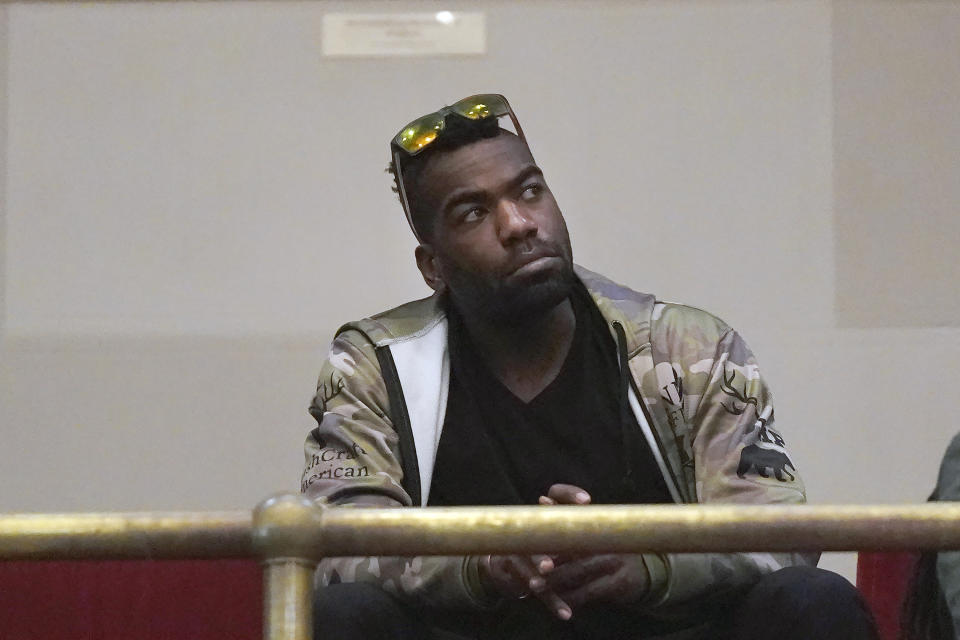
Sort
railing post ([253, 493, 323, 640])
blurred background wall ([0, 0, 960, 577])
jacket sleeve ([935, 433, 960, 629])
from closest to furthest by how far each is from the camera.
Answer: railing post ([253, 493, 323, 640]) < jacket sleeve ([935, 433, 960, 629]) < blurred background wall ([0, 0, 960, 577])

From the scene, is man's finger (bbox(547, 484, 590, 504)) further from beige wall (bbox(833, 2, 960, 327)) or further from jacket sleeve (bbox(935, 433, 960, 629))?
beige wall (bbox(833, 2, 960, 327))

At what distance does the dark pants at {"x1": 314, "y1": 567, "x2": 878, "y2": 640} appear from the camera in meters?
1.05

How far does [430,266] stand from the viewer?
4.93ft

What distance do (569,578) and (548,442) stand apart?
0.20 metres

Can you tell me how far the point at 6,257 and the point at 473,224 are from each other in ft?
2.86

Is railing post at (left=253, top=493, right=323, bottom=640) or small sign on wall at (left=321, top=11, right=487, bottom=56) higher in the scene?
small sign on wall at (left=321, top=11, right=487, bottom=56)

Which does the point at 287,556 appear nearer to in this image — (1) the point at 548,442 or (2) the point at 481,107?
(1) the point at 548,442

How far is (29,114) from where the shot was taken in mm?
2037

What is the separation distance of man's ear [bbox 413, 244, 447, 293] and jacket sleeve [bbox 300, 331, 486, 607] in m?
0.13

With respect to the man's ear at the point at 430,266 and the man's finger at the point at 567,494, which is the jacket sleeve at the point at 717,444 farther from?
the man's ear at the point at 430,266

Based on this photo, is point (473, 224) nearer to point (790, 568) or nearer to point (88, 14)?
point (790, 568)

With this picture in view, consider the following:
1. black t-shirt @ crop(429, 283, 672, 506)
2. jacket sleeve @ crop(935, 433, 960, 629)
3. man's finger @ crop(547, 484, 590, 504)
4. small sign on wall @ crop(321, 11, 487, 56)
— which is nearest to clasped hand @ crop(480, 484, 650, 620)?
man's finger @ crop(547, 484, 590, 504)

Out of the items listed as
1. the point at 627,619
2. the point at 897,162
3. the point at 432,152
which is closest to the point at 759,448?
the point at 627,619

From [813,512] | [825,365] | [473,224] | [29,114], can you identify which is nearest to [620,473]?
[473,224]
